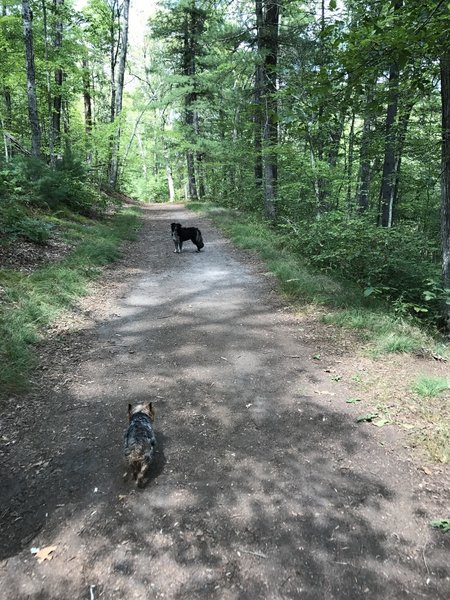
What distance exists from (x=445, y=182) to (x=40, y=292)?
6973mm

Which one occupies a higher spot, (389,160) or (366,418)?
(389,160)

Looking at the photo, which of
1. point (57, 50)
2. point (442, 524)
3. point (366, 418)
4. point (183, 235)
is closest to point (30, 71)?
point (57, 50)

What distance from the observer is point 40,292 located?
262 inches

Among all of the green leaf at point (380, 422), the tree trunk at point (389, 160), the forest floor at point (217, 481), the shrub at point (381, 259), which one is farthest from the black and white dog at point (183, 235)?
the green leaf at point (380, 422)

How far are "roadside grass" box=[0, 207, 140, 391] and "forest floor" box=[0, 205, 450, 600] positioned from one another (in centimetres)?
26

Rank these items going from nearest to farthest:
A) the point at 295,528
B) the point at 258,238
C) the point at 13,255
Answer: the point at 295,528
the point at 13,255
the point at 258,238

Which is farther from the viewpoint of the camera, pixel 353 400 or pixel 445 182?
pixel 445 182

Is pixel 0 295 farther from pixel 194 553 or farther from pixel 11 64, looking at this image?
pixel 11 64

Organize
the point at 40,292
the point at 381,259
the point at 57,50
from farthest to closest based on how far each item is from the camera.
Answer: the point at 57,50 < the point at 381,259 < the point at 40,292

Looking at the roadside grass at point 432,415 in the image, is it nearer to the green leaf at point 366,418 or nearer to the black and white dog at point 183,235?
the green leaf at point 366,418

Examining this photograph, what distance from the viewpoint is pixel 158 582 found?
2443 millimetres

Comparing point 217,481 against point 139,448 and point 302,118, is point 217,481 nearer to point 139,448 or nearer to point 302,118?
point 139,448

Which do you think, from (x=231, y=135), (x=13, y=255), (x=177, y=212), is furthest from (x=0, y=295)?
(x=231, y=135)

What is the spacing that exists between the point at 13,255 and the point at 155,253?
171 inches
